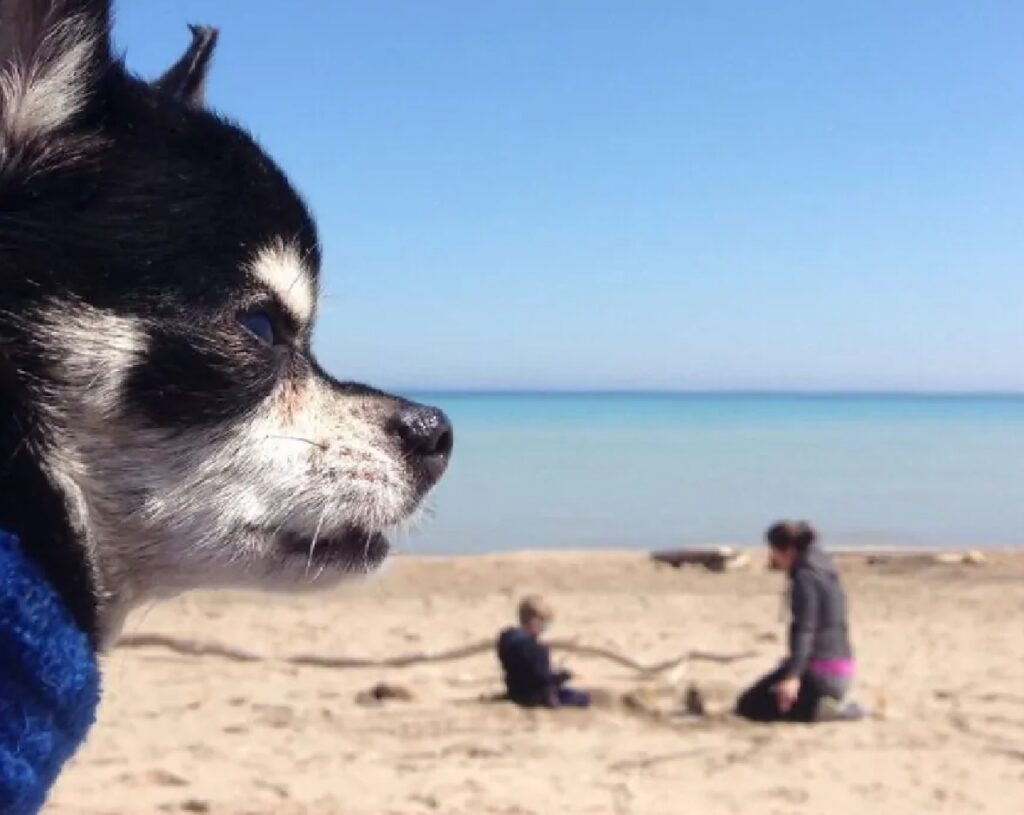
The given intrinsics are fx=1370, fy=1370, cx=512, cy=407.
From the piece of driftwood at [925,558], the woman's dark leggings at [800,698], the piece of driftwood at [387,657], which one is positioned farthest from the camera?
the piece of driftwood at [925,558]

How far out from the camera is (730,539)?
23.1 meters

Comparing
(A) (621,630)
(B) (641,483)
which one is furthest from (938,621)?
(B) (641,483)

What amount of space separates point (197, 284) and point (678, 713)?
6.97 m

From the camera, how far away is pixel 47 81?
2.69 m

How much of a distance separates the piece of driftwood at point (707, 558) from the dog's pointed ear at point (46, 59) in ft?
48.2

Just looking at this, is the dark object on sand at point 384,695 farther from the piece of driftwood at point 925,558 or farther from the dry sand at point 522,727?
the piece of driftwood at point 925,558

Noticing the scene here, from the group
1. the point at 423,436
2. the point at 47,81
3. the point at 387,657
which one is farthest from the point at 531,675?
the point at 47,81

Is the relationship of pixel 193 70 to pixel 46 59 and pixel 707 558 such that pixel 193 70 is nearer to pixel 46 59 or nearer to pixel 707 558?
pixel 46 59

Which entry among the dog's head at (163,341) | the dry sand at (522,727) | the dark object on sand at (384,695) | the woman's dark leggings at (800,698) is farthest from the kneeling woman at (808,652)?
the dog's head at (163,341)

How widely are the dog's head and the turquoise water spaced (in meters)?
0.47

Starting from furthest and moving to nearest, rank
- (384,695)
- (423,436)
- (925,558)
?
(925,558)
(384,695)
(423,436)

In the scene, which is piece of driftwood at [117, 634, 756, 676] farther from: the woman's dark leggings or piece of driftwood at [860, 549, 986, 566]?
piece of driftwood at [860, 549, 986, 566]

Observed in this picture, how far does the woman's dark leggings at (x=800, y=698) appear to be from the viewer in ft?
29.3

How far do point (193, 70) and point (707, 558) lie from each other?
1433 centimetres
